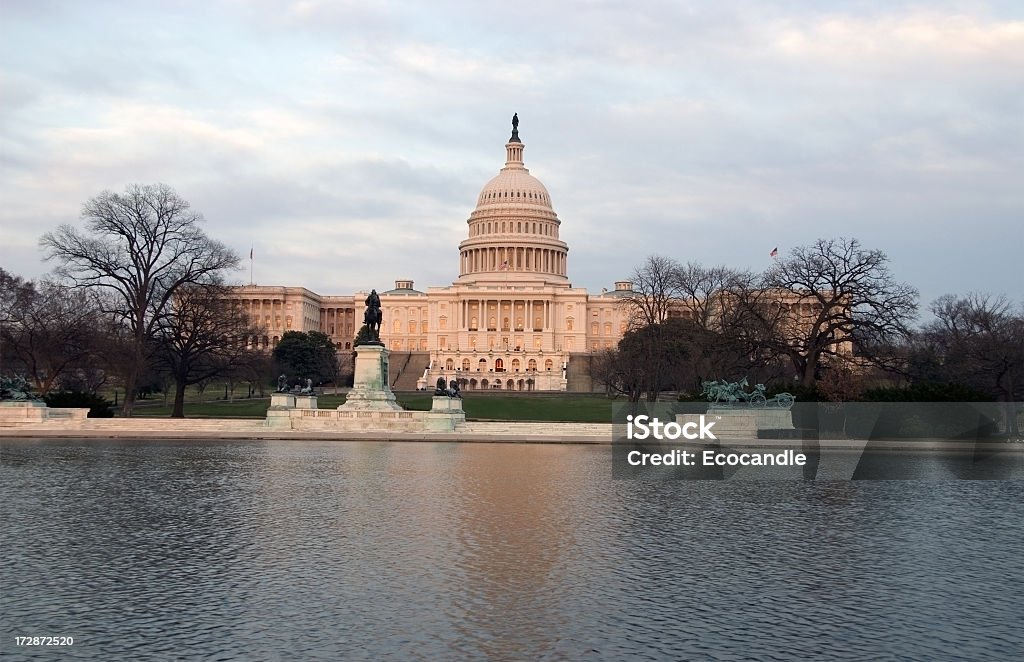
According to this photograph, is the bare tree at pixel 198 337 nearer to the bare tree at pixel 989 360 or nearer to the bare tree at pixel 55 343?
the bare tree at pixel 55 343

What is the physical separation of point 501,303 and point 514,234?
11343 millimetres

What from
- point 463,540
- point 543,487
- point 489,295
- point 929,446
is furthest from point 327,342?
point 463,540

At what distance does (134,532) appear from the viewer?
54.9 feet

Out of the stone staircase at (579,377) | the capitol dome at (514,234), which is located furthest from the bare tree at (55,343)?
the capitol dome at (514,234)

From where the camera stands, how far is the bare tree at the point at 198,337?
176ft

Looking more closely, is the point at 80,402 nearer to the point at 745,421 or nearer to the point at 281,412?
the point at 281,412

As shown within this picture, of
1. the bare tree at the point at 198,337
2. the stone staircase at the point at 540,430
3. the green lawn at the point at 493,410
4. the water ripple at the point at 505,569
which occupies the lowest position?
the water ripple at the point at 505,569

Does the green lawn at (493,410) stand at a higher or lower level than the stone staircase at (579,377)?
lower

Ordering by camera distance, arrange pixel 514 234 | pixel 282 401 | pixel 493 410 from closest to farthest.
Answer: pixel 282 401, pixel 493 410, pixel 514 234

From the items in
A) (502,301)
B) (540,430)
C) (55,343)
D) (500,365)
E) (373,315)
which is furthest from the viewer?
(502,301)

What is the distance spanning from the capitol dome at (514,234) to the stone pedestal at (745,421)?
4412 inches

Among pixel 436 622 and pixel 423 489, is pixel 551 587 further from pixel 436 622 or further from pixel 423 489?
pixel 423 489

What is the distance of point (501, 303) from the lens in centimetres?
14812

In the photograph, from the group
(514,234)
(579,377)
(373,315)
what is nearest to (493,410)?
(373,315)
